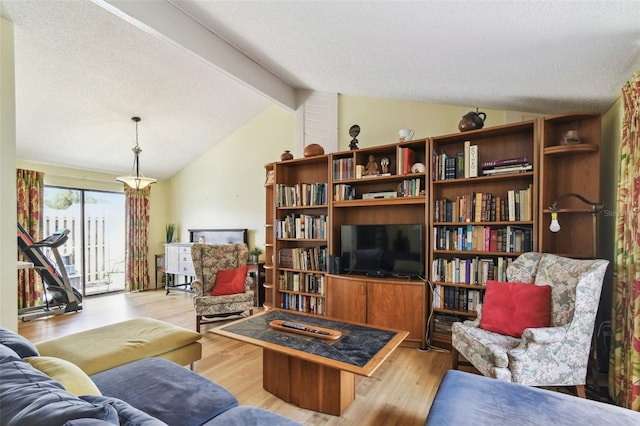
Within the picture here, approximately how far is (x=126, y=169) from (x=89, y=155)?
2.49 feet

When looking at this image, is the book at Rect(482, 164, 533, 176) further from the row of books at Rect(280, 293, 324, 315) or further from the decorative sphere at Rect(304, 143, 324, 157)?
the row of books at Rect(280, 293, 324, 315)

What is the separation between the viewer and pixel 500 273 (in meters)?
2.64

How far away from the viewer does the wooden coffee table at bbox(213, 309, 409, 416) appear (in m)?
1.71

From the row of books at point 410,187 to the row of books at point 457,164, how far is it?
18cm

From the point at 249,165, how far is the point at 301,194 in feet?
5.93

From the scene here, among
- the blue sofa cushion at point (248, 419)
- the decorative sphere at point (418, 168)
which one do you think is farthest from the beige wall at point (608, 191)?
the blue sofa cushion at point (248, 419)

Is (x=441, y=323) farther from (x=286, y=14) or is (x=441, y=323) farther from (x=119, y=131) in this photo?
(x=119, y=131)

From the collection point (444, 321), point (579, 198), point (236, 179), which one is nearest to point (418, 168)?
point (579, 198)

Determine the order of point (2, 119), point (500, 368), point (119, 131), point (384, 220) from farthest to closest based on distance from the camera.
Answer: point (119, 131), point (384, 220), point (2, 119), point (500, 368)

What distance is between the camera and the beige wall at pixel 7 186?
2318 millimetres

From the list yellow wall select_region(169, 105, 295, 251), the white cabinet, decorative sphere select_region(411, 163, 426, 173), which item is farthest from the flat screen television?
the white cabinet

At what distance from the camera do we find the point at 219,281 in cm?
369

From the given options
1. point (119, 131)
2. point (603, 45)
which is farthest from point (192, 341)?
point (119, 131)

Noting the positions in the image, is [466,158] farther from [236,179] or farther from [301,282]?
[236,179]
